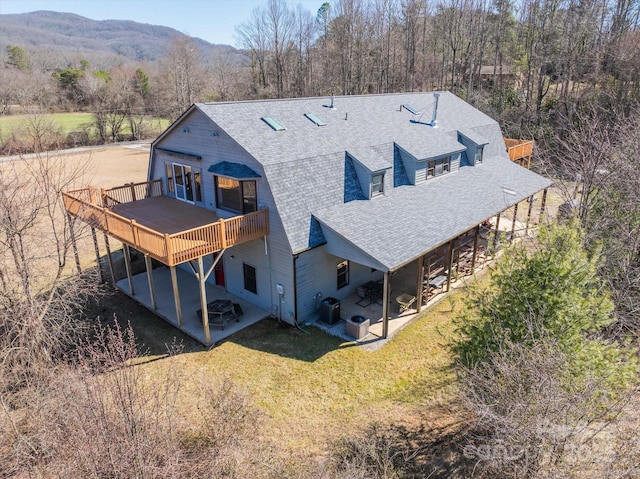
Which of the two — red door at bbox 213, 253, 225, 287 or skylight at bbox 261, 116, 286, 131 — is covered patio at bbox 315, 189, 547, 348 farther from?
skylight at bbox 261, 116, 286, 131

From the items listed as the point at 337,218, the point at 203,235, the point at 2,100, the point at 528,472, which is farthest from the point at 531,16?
the point at 2,100

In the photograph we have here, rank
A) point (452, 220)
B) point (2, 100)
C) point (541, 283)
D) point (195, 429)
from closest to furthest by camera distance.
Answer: point (541, 283) → point (195, 429) → point (452, 220) → point (2, 100)

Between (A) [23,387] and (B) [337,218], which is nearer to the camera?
(A) [23,387]

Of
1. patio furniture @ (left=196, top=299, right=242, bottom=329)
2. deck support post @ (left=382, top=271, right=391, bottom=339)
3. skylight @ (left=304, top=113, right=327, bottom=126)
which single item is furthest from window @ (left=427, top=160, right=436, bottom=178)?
patio furniture @ (left=196, top=299, right=242, bottom=329)

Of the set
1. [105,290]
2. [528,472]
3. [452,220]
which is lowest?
[105,290]

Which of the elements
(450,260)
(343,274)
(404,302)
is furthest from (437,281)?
(343,274)

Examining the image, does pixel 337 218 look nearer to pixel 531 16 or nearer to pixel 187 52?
pixel 531 16
